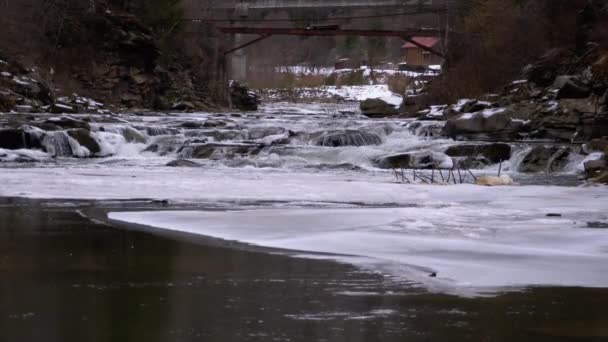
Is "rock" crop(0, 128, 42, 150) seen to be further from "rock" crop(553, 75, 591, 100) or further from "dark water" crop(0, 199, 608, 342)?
"dark water" crop(0, 199, 608, 342)

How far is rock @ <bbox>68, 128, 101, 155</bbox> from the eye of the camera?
24859 mm

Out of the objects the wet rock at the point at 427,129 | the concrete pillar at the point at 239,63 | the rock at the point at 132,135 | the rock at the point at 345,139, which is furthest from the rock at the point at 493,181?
the concrete pillar at the point at 239,63

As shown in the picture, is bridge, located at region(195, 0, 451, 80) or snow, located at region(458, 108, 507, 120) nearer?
snow, located at region(458, 108, 507, 120)

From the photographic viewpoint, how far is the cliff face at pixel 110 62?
4372 cm

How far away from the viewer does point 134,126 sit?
28.2 metres

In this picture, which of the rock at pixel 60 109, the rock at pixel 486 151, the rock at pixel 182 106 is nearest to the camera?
the rock at pixel 486 151

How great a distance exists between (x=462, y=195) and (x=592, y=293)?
23.1 feet

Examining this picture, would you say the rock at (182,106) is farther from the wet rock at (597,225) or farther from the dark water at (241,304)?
the dark water at (241,304)

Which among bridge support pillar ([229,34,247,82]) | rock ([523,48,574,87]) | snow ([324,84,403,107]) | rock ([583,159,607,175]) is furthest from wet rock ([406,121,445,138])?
bridge support pillar ([229,34,247,82])

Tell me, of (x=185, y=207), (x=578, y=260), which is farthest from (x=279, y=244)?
(x=185, y=207)

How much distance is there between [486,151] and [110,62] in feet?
90.3

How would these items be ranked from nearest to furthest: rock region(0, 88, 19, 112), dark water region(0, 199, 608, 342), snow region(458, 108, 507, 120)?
dark water region(0, 199, 608, 342), snow region(458, 108, 507, 120), rock region(0, 88, 19, 112)

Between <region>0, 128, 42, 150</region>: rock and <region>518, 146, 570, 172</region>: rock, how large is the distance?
1212 cm

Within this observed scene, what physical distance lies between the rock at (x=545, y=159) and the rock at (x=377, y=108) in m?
20.8
